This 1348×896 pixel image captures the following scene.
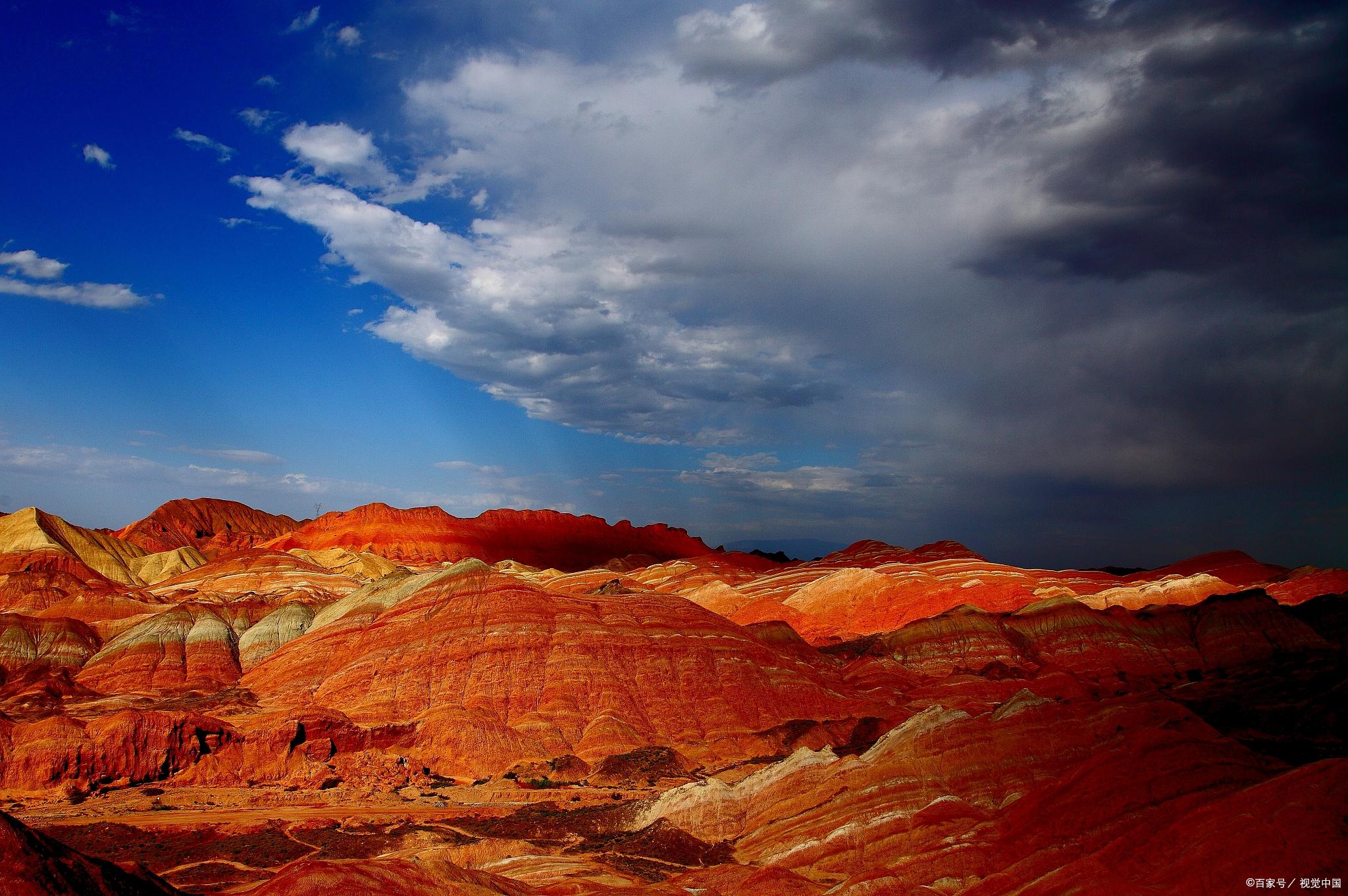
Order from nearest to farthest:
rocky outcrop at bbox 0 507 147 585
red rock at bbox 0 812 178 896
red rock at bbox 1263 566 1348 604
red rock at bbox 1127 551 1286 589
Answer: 1. red rock at bbox 0 812 178 896
2. red rock at bbox 1263 566 1348 604
3. red rock at bbox 1127 551 1286 589
4. rocky outcrop at bbox 0 507 147 585

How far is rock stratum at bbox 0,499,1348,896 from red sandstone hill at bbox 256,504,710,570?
61677 mm

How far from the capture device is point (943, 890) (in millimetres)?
20812

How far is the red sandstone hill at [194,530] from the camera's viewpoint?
169 metres

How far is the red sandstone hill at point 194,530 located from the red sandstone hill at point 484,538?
75.0 feet

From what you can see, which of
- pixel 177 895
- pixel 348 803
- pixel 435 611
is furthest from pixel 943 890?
pixel 435 611

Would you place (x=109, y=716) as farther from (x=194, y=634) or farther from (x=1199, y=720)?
(x=1199, y=720)

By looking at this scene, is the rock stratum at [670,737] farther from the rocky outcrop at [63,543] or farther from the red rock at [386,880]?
the rocky outcrop at [63,543]

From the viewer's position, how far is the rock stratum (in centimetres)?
2150

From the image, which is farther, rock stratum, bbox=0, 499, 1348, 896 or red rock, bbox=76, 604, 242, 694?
red rock, bbox=76, 604, 242, 694

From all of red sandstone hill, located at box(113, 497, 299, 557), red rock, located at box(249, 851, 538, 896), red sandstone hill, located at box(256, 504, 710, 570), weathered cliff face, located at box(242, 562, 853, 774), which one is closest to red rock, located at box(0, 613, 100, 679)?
weathered cliff face, located at box(242, 562, 853, 774)

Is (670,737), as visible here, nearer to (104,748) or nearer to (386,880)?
(104,748)

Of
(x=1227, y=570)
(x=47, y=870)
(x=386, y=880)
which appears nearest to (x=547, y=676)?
(x=386, y=880)

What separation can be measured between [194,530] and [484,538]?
66.6 m

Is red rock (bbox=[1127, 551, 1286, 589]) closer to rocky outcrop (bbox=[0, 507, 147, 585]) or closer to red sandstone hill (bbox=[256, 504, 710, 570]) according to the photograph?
red sandstone hill (bbox=[256, 504, 710, 570])
